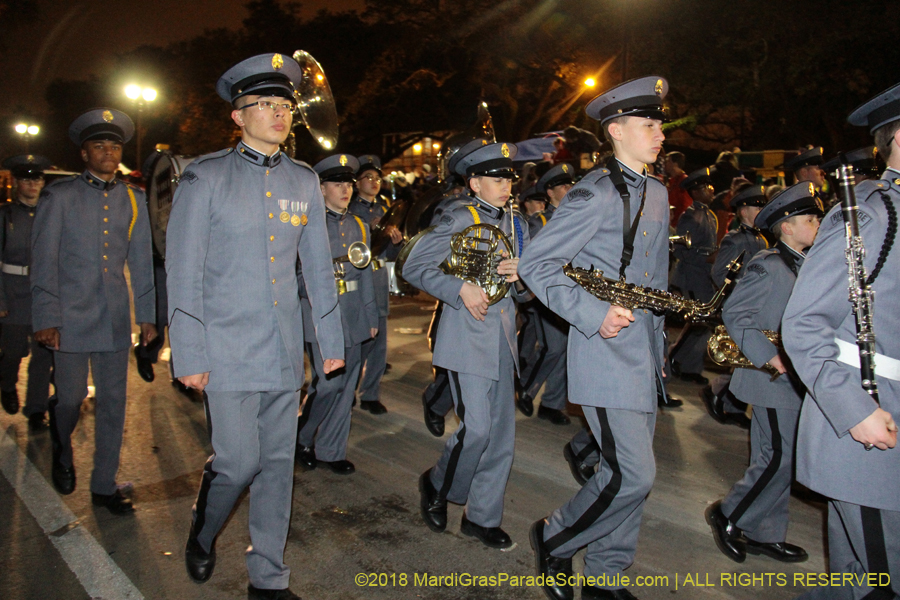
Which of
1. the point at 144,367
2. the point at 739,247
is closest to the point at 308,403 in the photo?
the point at 144,367

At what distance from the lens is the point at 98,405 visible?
16.0 feet

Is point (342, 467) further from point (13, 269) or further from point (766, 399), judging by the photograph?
point (13, 269)

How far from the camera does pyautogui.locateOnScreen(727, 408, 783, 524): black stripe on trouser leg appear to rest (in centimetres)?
418

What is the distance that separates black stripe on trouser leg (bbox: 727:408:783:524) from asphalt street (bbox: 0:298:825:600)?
0.91 ft

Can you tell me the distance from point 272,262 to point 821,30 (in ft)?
59.3

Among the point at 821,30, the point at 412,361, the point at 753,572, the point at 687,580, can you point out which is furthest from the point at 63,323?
the point at 821,30

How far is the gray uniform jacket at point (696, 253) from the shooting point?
9.01m

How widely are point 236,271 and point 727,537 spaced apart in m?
3.07

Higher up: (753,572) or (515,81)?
(515,81)

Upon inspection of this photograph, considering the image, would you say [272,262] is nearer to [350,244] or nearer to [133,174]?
[350,244]

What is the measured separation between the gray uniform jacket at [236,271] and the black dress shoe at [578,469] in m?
2.55

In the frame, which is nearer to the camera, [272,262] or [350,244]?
[272,262]

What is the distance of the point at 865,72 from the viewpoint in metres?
18.1

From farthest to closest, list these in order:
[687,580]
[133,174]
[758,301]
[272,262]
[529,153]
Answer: [529,153] < [133,174] < [758,301] < [687,580] < [272,262]
